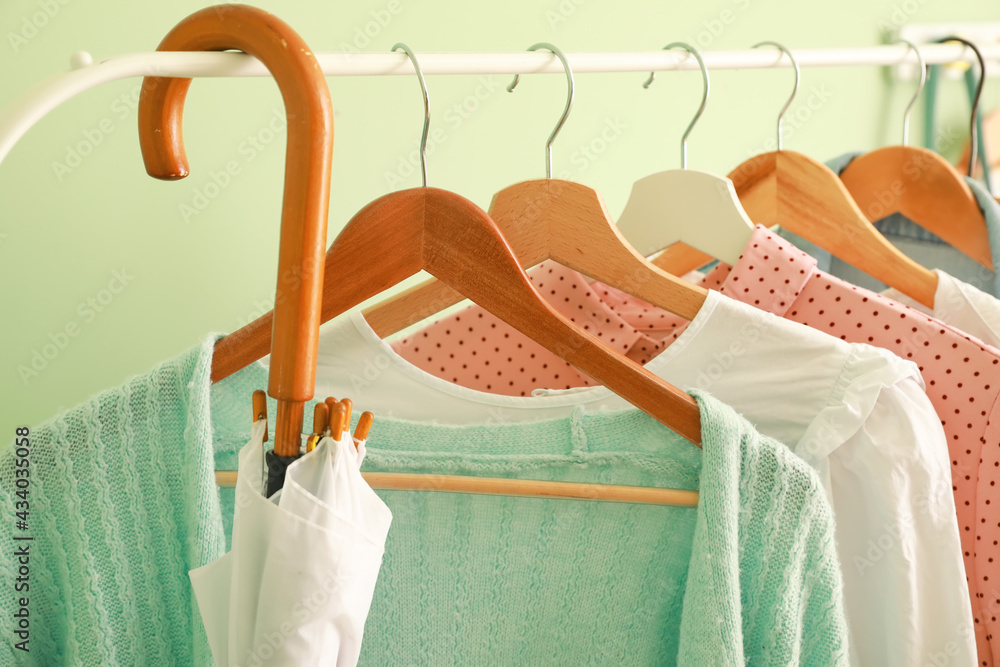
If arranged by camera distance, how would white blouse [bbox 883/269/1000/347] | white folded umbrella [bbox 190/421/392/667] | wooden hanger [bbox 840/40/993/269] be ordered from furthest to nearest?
wooden hanger [bbox 840/40/993/269] < white blouse [bbox 883/269/1000/347] < white folded umbrella [bbox 190/421/392/667]

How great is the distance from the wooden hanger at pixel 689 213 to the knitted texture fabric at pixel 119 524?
0.51 meters

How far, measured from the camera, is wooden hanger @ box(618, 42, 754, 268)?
2.76ft

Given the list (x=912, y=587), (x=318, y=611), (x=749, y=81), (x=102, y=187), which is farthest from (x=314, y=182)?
(x=749, y=81)

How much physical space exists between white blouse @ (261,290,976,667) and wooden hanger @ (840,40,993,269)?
1.33 ft

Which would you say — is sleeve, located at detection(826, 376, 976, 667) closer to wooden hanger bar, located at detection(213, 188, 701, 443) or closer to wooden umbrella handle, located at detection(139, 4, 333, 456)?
wooden hanger bar, located at detection(213, 188, 701, 443)

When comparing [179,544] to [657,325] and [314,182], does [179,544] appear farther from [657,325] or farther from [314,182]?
[657,325]

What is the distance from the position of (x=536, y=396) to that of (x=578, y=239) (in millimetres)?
148

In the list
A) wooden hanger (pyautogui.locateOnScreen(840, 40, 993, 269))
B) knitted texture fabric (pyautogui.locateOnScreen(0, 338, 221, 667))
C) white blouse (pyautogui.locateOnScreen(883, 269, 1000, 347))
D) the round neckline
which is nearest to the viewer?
knitted texture fabric (pyautogui.locateOnScreen(0, 338, 221, 667))

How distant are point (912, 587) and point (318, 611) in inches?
19.3

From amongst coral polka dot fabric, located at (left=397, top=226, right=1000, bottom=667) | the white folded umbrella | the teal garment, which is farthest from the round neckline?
the teal garment

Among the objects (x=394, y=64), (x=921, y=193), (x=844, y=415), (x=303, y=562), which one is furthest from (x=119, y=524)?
(x=921, y=193)

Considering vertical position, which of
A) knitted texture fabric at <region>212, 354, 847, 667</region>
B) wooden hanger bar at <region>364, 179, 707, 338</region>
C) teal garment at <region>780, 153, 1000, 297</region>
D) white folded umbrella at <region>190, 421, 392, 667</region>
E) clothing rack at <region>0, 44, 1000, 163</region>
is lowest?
knitted texture fabric at <region>212, 354, 847, 667</region>

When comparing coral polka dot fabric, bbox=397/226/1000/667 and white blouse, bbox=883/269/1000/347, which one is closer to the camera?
coral polka dot fabric, bbox=397/226/1000/667

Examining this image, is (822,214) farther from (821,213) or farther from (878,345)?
(878,345)
